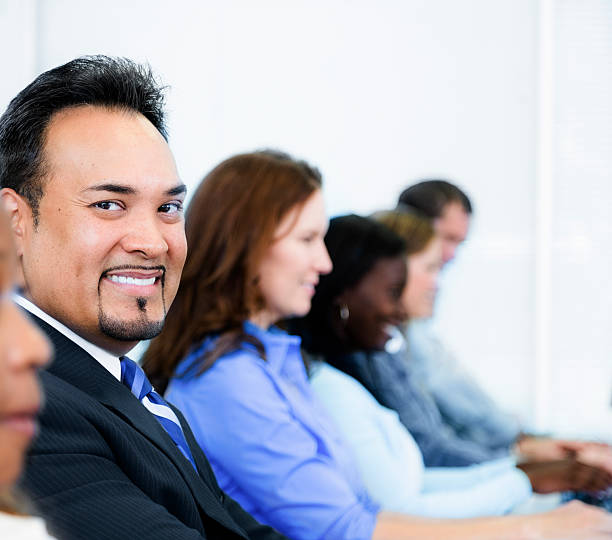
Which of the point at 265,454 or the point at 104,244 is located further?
the point at 265,454

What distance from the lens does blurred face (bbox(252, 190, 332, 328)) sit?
75.8 inches

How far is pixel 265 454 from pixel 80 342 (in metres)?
0.57

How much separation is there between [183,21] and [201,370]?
1.92m

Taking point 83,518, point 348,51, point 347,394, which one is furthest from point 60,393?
point 348,51

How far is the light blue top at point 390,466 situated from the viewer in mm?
2039

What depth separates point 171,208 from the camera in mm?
1295

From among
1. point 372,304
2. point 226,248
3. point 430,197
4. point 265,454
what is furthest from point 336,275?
point 430,197

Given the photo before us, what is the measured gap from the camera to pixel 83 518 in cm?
88

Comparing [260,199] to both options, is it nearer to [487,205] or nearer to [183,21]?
[183,21]

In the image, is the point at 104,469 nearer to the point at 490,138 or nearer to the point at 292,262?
the point at 292,262

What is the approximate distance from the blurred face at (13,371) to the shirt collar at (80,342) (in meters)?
0.71

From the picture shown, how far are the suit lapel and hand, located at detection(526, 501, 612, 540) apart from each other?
2.92 feet

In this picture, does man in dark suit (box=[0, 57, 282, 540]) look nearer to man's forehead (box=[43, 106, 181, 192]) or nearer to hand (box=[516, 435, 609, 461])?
man's forehead (box=[43, 106, 181, 192])

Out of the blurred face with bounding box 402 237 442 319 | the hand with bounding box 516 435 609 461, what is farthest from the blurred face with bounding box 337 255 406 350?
the hand with bounding box 516 435 609 461
